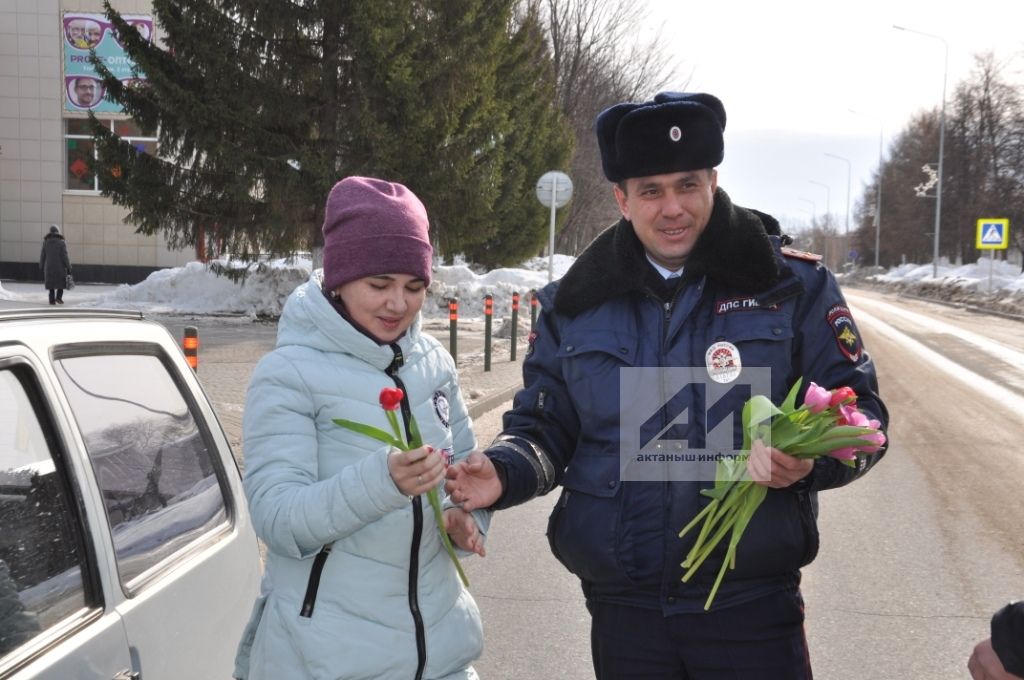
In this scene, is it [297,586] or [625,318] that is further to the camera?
[625,318]

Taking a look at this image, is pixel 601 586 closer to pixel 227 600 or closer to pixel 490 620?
pixel 227 600

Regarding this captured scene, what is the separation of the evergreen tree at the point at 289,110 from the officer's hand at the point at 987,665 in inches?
688

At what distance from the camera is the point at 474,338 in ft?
Answer: 63.5

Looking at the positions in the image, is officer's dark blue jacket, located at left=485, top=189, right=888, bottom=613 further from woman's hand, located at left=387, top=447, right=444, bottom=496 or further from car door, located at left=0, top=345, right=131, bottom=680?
car door, located at left=0, top=345, right=131, bottom=680

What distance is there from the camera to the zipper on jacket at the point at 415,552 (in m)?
2.24

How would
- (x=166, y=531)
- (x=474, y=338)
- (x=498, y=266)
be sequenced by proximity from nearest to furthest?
(x=166, y=531)
(x=474, y=338)
(x=498, y=266)

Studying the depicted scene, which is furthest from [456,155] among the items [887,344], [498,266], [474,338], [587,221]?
[587,221]

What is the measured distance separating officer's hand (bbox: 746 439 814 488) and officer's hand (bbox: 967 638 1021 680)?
0.48m

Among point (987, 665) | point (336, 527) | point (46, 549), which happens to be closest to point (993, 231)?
point (987, 665)

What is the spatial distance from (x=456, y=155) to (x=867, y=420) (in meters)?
18.4

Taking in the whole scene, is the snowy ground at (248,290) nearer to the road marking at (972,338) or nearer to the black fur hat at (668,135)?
the road marking at (972,338)

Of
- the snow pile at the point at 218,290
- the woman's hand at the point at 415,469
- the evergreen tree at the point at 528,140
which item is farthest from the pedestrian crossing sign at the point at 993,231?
the woman's hand at the point at 415,469

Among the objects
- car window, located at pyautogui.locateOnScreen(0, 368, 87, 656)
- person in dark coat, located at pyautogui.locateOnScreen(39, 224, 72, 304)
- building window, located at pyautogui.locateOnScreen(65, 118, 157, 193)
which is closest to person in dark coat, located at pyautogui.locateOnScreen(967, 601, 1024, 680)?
car window, located at pyautogui.locateOnScreen(0, 368, 87, 656)

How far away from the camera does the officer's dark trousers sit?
229 cm
